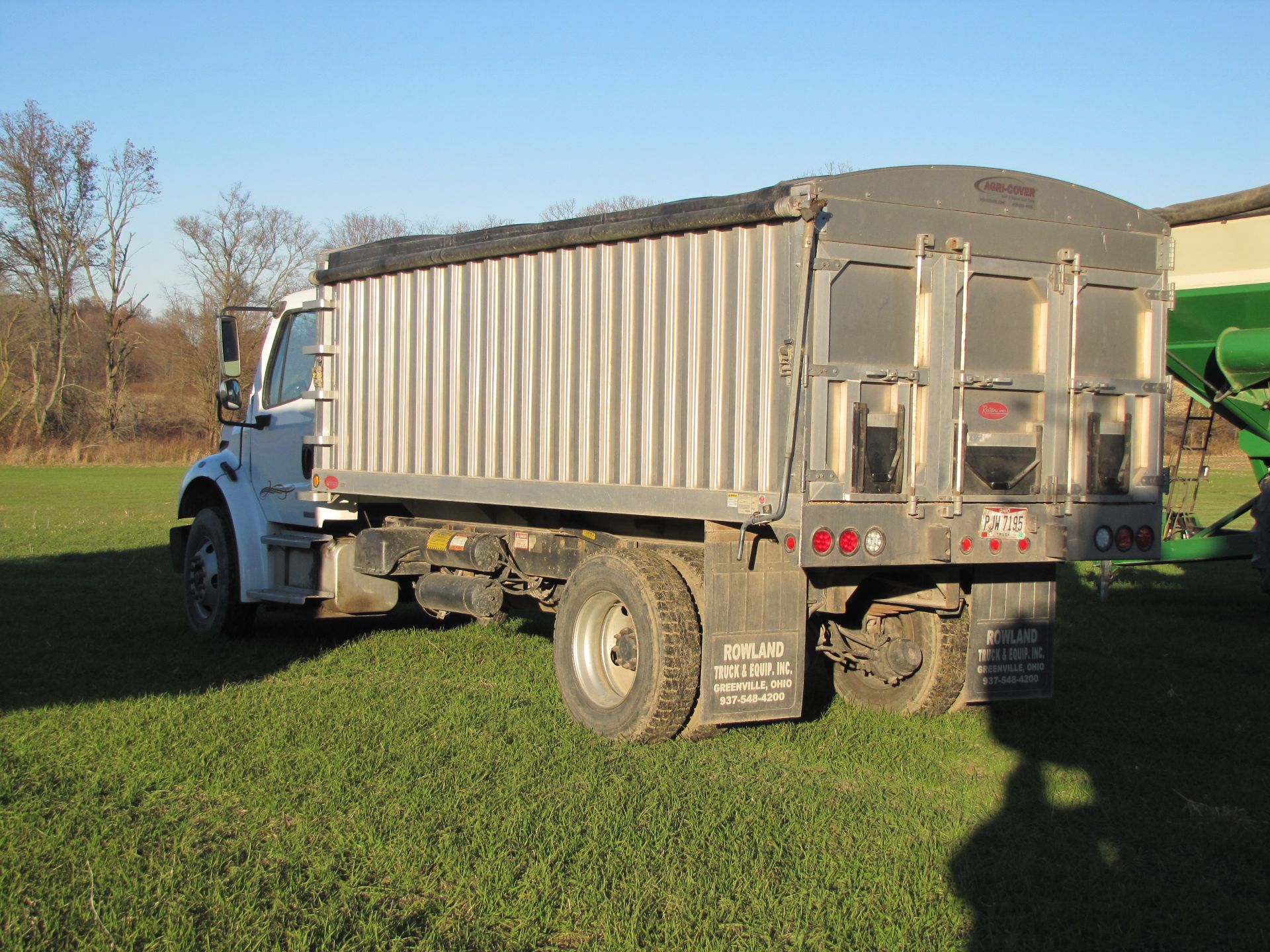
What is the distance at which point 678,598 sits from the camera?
6.80 metres

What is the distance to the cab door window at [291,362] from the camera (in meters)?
10.7

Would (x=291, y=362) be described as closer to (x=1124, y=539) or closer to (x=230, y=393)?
(x=230, y=393)

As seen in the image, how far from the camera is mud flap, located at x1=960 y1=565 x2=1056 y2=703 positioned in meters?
7.05

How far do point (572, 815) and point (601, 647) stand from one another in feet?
6.52

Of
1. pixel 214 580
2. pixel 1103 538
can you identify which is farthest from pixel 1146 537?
pixel 214 580

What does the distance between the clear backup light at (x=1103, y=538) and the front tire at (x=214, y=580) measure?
22.6 ft

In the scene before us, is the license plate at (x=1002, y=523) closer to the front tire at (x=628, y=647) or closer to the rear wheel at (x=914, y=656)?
the rear wheel at (x=914, y=656)

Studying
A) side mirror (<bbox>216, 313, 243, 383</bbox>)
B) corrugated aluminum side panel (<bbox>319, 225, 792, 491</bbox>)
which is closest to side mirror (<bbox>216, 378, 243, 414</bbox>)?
side mirror (<bbox>216, 313, 243, 383</bbox>)

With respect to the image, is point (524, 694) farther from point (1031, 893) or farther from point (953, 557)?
point (1031, 893)

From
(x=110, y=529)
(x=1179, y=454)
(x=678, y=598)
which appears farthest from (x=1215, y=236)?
(x=110, y=529)

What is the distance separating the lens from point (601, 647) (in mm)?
7434

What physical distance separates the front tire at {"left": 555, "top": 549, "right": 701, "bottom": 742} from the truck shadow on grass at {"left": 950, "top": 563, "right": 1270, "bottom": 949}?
1795mm

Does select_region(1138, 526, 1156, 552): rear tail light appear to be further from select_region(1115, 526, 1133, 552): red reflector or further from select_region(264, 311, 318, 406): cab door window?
select_region(264, 311, 318, 406): cab door window

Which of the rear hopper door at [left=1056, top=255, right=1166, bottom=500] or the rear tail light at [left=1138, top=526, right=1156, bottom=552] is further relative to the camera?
the rear tail light at [left=1138, top=526, right=1156, bottom=552]
